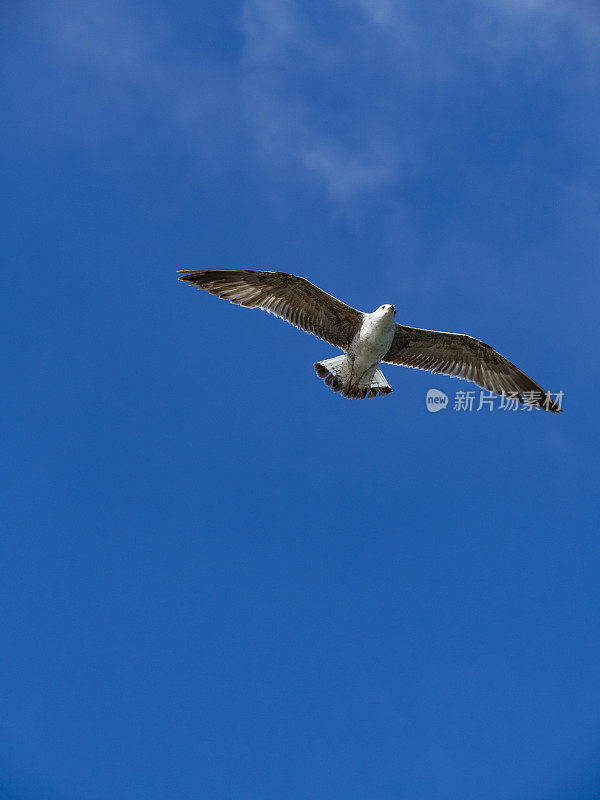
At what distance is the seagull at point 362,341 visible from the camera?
15.0 metres

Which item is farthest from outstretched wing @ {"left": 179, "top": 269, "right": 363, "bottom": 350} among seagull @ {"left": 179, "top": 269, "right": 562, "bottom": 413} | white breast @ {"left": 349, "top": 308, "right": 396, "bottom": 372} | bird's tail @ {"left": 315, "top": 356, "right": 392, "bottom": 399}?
bird's tail @ {"left": 315, "top": 356, "right": 392, "bottom": 399}

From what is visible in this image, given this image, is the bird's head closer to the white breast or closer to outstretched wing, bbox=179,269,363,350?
the white breast

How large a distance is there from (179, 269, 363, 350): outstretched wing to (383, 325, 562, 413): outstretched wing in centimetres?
117

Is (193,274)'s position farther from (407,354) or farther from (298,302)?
(407,354)

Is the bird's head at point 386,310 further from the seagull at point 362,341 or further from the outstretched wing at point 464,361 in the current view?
the outstretched wing at point 464,361

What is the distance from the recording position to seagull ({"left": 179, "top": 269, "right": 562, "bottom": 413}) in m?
15.0


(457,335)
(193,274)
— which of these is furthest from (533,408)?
(193,274)

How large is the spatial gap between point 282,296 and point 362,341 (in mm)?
1823

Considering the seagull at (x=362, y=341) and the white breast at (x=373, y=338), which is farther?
the seagull at (x=362, y=341)

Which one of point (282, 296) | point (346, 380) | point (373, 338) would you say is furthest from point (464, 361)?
point (282, 296)

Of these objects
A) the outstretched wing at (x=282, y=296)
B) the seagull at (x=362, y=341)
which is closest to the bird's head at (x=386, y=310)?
the seagull at (x=362, y=341)

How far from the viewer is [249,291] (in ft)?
49.7

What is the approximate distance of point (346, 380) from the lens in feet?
50.6

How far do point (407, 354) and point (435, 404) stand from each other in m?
1.22
